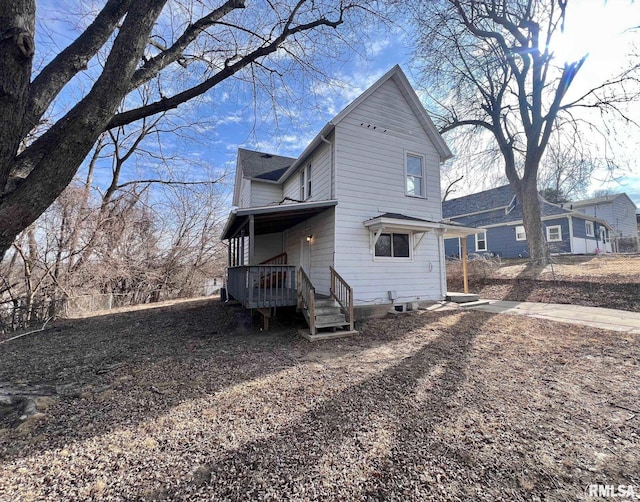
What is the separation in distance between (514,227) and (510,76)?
9996mm

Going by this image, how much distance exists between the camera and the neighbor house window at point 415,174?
32.1ft

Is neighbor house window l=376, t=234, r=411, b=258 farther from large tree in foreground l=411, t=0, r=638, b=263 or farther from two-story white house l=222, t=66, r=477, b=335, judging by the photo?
large tree in foreground l=411, t=0, r=638, b=263

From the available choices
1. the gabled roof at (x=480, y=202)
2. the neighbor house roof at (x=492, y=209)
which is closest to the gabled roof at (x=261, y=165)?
the neighbor house roof at (x=492, y=209)

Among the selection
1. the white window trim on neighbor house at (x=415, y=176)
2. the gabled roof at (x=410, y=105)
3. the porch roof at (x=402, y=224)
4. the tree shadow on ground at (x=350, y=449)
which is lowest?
the tree shadow on ground at (x=350, y=449)

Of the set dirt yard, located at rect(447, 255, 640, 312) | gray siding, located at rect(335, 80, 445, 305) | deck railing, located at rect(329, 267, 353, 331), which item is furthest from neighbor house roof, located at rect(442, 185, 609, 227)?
deck railing, located at rect(329, 267, 353, 331)

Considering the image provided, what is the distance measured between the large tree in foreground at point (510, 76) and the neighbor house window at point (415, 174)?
5.93m

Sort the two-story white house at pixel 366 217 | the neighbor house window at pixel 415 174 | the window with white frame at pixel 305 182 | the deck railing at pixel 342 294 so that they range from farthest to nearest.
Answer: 1. the window with white frame at pixel 305 182
2. the neighbor house window at pixel 415 174
3. the two-story white house at pixel 366 217
4. the deck railing at pixel 342 294

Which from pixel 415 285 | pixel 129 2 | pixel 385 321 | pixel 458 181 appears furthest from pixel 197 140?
pixel 458 181

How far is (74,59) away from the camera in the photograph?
3215 millimetres

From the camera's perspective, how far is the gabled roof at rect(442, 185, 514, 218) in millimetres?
21812

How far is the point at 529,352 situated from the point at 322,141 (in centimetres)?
749

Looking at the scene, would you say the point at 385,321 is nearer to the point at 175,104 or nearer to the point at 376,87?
the point at 175,104

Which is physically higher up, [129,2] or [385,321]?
[129,2]

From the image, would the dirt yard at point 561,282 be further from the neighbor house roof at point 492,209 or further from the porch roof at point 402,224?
the neighbor house roof at point 492,209
